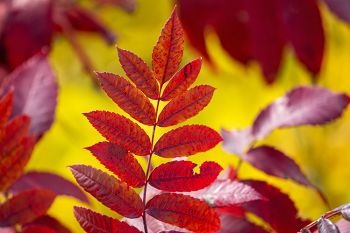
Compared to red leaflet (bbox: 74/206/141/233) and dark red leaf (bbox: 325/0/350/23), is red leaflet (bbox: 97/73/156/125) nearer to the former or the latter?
red leaflet (bbox: 74/206/141/233)

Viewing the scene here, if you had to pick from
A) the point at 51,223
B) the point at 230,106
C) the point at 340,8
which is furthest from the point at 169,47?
the point at 230,106

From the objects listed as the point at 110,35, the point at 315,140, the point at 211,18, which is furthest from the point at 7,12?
the point at 315,140

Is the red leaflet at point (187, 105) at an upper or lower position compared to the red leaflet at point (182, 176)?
upper

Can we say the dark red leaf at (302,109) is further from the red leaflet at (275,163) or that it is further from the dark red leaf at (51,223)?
the dark red leaf at (51,223)

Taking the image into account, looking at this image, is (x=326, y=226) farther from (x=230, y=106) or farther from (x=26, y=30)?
(x=230, y=106)

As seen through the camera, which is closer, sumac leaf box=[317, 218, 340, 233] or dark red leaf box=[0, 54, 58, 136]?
sumac leaf box=[317, 218, 340, 233]

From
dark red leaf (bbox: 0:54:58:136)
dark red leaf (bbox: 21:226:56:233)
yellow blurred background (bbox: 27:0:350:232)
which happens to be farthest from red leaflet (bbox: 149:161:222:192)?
yellow blurred background (bbox: 27:0:350:232)

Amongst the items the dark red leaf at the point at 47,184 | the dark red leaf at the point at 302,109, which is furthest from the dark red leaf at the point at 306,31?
the dark red leaf at the point at 47,184
